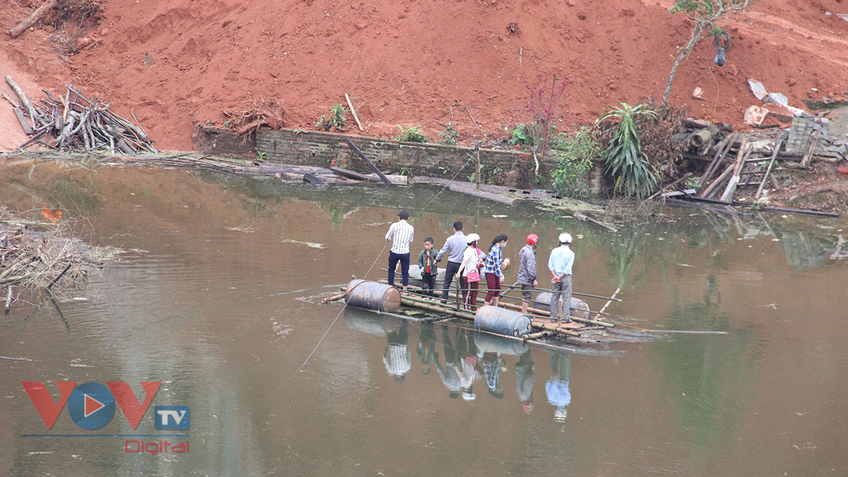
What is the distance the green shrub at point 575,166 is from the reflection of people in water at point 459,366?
1037 centimetres

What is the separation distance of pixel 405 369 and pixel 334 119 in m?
15.3

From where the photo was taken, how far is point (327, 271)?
12.5 m

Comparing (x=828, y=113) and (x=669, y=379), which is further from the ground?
(x=828, y=113)

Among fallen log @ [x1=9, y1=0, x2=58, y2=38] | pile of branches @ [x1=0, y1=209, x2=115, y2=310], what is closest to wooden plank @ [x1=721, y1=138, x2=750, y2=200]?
pile of branches @ [x1=0, y1=209, x2=115, y2=310]

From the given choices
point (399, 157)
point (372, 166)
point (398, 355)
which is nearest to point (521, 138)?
point (399, 157)

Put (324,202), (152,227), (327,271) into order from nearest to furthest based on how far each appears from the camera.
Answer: (327,271), (152,227), (324,202)

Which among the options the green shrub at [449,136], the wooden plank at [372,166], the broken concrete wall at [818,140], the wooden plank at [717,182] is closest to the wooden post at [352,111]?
the wooden plank at [372,166]

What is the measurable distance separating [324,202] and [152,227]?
16.0 feet

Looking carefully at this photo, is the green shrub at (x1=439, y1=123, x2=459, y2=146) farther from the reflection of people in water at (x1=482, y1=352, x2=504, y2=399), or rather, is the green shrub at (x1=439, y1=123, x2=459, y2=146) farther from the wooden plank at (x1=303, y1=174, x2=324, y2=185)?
the reflection of people in water at (x1=482, y1=352, x2=504, y2=399)

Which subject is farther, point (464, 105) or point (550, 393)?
point (464, 105)

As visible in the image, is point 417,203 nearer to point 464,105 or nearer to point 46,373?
point 464,105

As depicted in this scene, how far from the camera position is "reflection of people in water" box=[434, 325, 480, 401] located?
337 inches

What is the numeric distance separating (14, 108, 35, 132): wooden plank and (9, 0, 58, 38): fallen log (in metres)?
6.49

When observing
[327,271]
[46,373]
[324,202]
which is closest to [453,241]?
[327,271]
